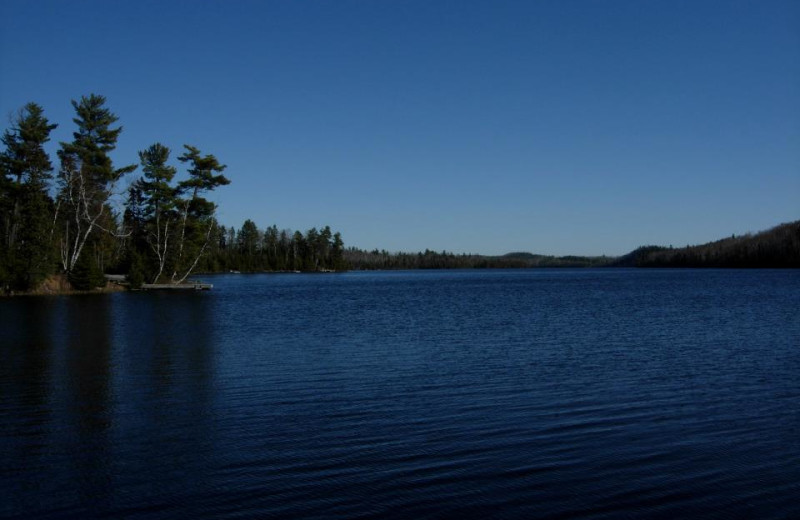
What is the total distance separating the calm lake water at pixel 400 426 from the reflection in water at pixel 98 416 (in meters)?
0.05

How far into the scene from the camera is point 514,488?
8.38 metres

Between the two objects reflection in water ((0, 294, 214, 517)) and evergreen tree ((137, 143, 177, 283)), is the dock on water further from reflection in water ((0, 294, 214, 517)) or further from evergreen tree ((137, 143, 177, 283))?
reflection in water ((0, 294, 214, 517))

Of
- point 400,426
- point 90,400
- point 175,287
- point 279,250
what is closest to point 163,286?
point 175,287

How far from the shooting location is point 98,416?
39.9 ft

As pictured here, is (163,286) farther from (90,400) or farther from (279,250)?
(279,250)

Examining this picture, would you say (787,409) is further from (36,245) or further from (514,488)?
(36,245)

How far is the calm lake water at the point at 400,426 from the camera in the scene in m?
8.00

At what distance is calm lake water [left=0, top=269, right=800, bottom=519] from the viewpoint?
800cm

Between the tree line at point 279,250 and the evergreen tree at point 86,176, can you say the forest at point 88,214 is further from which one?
the tree line at point 279,250

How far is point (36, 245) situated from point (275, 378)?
41260 millimetres

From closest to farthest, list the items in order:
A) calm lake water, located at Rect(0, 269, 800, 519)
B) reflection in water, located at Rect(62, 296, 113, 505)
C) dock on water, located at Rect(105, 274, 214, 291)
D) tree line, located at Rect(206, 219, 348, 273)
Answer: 1. calm lake water, located at Rect(0, 269, 800, 519)
2. reflection in water, located at Rect(62, 296, 113, 505)
3. dock on water, located at Rect(105, 274, 214, 291)
4. tree line, located at Rect(206, 219, 348, 273)

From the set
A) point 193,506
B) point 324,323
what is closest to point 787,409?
point 193,506

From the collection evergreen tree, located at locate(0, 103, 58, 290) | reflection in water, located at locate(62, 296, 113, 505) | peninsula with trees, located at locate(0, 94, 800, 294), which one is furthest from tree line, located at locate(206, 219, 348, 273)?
reflection in water, located at locate(62, 296, 113, 505)

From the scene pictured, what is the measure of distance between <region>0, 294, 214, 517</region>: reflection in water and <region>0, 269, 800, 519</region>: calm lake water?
0.15ft
